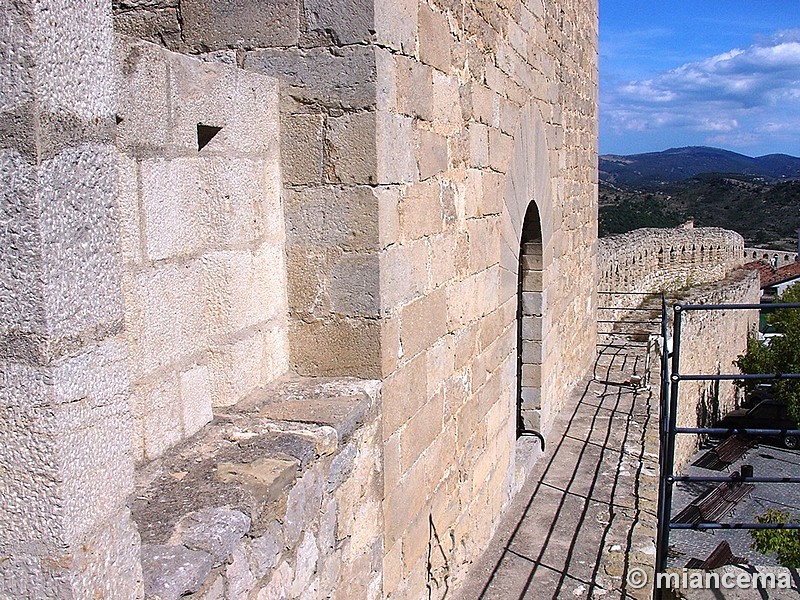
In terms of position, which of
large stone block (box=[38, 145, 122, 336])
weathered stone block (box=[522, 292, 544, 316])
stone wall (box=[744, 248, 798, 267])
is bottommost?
stone wall (box=[744, 248, 798, 267])

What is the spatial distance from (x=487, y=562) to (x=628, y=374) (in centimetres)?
480

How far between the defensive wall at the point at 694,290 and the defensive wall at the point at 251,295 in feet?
33.3

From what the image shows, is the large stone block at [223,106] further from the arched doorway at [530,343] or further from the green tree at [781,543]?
the green tree at [781,543]

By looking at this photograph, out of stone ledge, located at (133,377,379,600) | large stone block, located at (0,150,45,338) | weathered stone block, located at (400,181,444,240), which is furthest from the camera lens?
weathered stone block, located at (400,181,444,240)

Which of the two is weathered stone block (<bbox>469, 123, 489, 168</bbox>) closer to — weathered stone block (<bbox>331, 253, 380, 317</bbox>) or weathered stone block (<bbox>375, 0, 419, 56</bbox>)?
weathered stone block (<bbox>375, 0, 419, 56</bbox>)

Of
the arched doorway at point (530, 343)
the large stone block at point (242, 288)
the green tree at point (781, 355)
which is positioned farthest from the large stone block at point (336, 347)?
the green tree at point (781, 355)

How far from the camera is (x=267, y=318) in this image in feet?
8.52

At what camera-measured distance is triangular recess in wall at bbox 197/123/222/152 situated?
2.26 metres

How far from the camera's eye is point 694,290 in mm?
19828

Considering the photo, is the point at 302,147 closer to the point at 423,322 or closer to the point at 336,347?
the point at 336,347

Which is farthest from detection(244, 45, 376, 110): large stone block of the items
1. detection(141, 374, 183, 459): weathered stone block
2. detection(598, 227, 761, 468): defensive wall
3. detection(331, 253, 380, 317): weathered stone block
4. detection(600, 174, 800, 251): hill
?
detection(600, 174, 800, 251): hill

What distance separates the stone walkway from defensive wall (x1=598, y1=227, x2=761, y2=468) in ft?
22.1

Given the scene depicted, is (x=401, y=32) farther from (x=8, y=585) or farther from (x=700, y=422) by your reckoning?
(x=700, y=422)

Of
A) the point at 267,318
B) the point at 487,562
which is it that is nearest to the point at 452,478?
the point at 487,562
